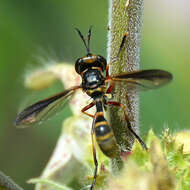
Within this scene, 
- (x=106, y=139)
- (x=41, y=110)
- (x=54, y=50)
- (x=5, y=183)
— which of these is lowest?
(x=5, y=183)

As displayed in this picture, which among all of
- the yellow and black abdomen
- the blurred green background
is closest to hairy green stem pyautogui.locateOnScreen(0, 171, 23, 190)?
the yellow and black abdomen

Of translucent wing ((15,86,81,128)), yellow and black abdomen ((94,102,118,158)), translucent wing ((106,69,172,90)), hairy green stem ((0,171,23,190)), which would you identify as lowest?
hairy green stem ((0,171,23,190))

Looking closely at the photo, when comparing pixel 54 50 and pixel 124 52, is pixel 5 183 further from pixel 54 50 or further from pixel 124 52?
pixel 54 50

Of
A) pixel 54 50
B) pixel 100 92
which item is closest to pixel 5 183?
pixel 100 92

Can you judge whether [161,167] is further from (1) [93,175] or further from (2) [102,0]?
(2) [102,0]

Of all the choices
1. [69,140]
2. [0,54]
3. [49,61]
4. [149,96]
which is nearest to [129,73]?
[69,140]

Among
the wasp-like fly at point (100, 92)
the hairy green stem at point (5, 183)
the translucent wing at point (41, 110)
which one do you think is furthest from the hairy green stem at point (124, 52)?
the hairy green stem at point (5, 183)

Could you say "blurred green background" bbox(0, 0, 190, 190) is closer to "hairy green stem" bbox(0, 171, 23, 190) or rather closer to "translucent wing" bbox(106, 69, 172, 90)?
"translucent wing" bbox(106, 69, 172, 90)
